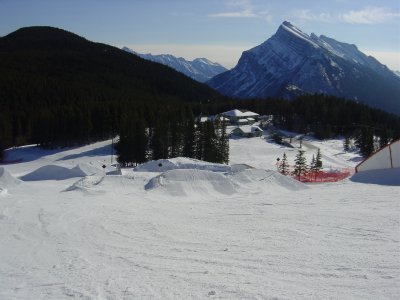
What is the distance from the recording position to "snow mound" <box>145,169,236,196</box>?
79.2 feet

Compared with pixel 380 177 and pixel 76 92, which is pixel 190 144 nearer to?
pixel 380 177

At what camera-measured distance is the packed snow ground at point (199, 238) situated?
926 centimetres

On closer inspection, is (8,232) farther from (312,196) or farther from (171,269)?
(312,196)

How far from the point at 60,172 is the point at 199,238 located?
801 inches

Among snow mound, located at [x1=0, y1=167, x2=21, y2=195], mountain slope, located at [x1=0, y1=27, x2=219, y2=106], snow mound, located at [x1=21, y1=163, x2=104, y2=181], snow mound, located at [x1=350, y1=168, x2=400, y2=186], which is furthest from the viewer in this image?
mountain slope, located at [x1=0, y1=27, x2=219, y2=106]

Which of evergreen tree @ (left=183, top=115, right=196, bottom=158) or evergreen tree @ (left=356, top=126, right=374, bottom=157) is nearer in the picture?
evergreen tree @ (left=183, top=115, right=196, bottom=158)

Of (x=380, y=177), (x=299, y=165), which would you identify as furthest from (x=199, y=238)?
(x=299, y=165)

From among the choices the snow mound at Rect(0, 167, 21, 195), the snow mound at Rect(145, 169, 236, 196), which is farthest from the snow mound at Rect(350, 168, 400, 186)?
the snow mound at Rect(0, 167, 21, 195)

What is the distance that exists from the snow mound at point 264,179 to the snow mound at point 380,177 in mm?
4002

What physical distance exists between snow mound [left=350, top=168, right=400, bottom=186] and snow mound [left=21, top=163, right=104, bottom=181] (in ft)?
62.5

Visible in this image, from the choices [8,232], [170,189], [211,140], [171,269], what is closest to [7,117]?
[211,140]

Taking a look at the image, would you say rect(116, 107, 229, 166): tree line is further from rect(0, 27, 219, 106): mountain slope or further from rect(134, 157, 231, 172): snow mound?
rect(0, 27, 219, 106): mountain slope

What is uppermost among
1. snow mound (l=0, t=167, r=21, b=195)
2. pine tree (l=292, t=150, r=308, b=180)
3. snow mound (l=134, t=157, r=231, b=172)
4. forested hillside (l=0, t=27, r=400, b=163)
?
forested hillside (l=0, t=27, r=400, b=163)

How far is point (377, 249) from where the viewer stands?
11.2m
